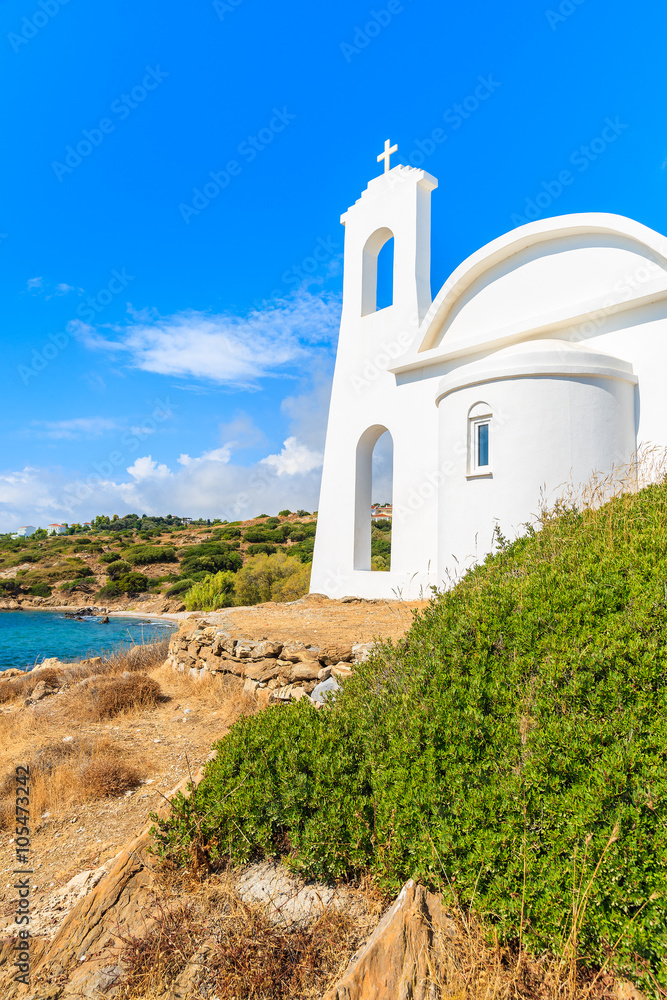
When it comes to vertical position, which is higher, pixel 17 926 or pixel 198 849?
pixel 198 849

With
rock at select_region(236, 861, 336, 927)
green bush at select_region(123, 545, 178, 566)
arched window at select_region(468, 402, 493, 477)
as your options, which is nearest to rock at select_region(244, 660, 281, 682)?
rock at select_region(236, 861, 336, 927)

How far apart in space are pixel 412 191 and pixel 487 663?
471 inches

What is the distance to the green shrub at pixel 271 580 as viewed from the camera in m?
19.5

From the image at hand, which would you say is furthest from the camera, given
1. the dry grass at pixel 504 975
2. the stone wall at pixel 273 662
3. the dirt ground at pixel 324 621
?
the dirt ground at pixel 324 621

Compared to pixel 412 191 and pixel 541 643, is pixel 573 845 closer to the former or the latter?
pixel 541 643

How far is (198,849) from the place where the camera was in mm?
2941

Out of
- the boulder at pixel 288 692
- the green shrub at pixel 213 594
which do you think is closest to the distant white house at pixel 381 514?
the green shrub at pixel 213 594

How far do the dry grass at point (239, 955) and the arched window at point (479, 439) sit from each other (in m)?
7.47

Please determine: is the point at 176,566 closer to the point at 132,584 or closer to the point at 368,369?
the point at 132,584

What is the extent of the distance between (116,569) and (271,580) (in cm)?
2225

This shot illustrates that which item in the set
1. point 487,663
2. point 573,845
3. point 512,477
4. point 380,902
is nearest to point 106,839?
point 380,902

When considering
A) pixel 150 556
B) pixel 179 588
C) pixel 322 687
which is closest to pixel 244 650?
pixel 322 687

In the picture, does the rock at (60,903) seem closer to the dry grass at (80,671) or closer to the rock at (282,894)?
the rock at (282,894)

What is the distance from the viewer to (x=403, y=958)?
6.75ft
